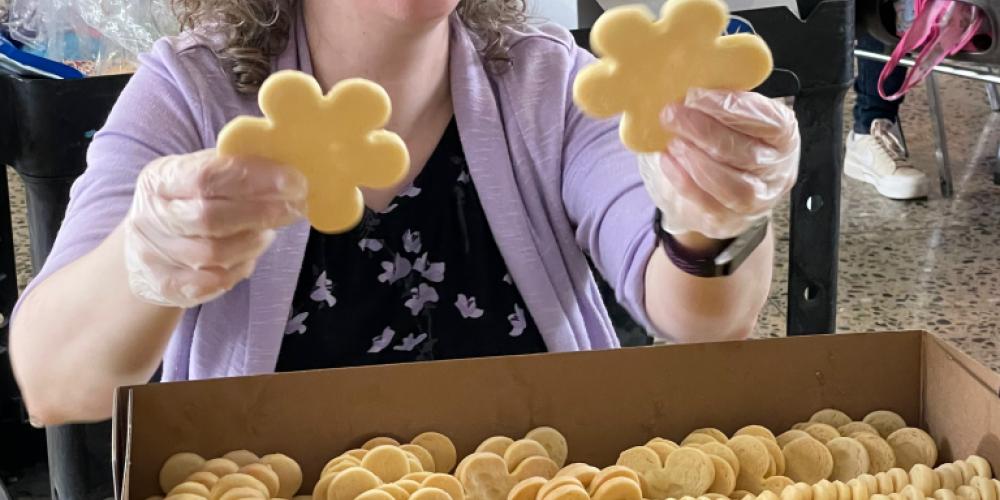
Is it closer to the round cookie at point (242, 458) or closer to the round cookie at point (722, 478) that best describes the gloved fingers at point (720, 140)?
the round cookie at point (722, 478)

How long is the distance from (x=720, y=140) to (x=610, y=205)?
303mm

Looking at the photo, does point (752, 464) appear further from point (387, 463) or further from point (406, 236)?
point (406, 236)

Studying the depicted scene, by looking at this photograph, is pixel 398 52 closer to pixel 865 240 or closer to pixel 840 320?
pixel 840 320

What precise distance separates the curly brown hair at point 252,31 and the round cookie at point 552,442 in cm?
47

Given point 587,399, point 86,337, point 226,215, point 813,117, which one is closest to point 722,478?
point 587,399

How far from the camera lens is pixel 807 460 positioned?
1.03 metres

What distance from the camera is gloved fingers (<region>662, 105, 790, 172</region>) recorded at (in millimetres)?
928

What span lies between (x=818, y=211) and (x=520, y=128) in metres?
0.60

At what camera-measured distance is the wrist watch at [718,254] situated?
1042 millimetres

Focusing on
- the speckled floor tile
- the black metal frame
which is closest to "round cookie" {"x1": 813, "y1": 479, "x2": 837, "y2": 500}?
the black metal frame

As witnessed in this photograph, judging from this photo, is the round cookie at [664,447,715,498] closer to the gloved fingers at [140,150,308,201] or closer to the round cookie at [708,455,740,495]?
the round cookie at [708,455,740,495]

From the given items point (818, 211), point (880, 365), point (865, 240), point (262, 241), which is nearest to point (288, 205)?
point (262, 241)

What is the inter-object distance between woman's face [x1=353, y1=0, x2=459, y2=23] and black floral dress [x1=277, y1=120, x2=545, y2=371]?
0.21m

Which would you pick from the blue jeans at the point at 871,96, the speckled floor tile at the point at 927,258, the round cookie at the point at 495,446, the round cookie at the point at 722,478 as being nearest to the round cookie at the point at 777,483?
the round cookie at the point at 722,478
